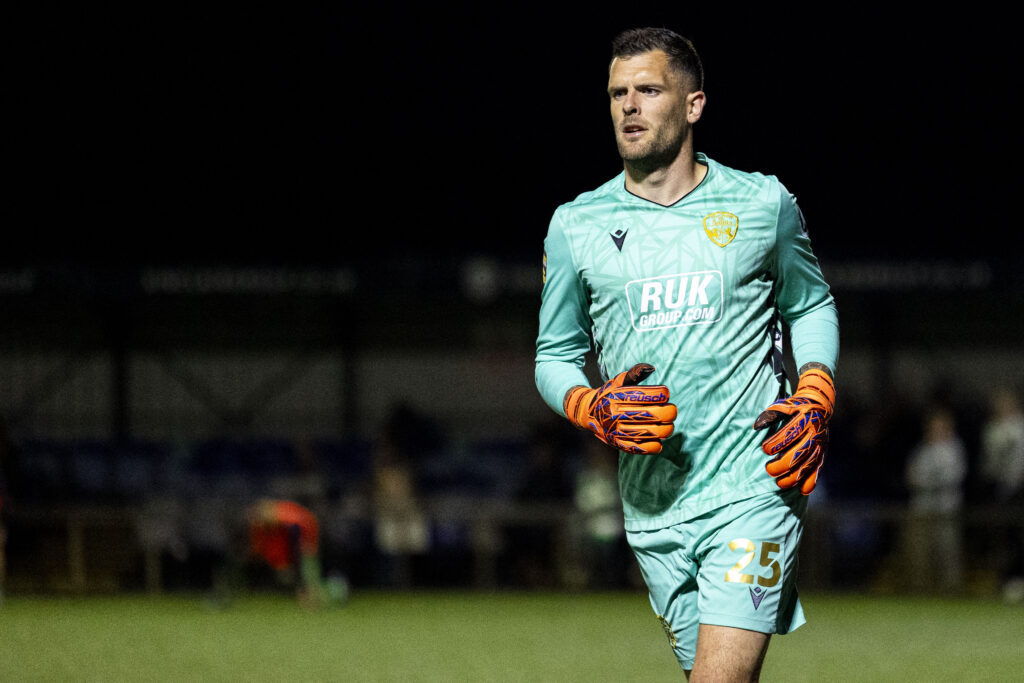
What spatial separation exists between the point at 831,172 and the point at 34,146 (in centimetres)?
1191

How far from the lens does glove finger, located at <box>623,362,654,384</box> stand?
3.94 meters

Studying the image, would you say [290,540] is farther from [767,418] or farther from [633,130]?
[767,418]

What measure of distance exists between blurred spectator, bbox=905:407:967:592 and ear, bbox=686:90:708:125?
10103mm

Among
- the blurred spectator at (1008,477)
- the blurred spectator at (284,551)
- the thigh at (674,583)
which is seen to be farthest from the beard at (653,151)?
the blurred spectator at (1008,477)

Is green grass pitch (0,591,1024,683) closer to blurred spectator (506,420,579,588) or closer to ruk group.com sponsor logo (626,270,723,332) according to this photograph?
blurred spectator (506,420,579,588)

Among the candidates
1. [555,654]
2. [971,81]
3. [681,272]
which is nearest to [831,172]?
[971,81]

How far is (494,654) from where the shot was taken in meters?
10.3

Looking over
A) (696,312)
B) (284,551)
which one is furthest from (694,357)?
(284,551)

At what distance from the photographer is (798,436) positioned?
153 inches

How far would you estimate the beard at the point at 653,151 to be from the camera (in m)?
4.19

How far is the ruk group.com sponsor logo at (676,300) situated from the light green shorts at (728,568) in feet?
1.74

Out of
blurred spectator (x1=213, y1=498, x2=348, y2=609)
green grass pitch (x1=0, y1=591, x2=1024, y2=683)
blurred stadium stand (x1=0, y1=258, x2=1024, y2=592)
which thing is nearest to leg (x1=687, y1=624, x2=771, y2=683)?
green grass pitch (x1=0, y1=591, x2=1024, y2=683)

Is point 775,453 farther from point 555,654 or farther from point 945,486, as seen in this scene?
point 945,486

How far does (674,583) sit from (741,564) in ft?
0.82
